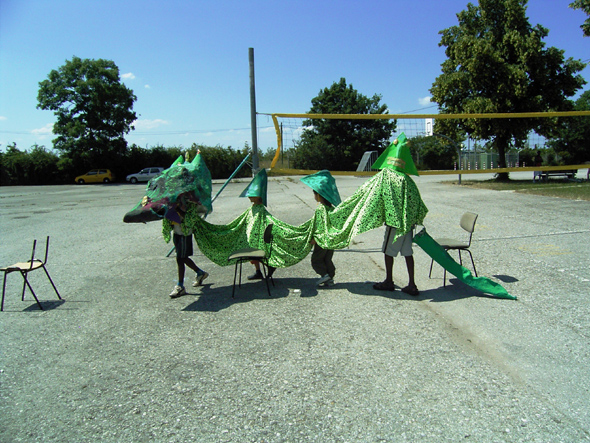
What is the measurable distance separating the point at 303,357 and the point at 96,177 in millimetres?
44492

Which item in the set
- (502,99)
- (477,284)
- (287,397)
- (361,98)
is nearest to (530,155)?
(361,98)

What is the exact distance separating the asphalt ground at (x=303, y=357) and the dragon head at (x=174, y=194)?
1.17 metres

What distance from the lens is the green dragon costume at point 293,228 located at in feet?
17.7

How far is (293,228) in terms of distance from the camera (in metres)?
6.07

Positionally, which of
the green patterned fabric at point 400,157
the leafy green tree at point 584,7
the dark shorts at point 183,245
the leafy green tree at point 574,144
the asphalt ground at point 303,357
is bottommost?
the asphalt ground at point 303,357

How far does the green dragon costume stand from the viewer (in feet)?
17.7

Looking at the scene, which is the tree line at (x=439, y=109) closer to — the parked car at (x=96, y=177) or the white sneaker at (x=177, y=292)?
the parked car at (x=96, y=177)

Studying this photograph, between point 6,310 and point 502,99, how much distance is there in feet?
68.0

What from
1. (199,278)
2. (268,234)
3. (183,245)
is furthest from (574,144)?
(183,245)

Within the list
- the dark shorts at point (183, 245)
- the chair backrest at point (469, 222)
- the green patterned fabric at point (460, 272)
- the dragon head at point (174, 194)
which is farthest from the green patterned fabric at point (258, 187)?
the chair backrest at point (469, 222)

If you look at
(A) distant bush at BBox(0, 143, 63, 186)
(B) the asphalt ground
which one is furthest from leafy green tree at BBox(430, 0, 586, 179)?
(A) distant bush at BBox(0, 143, 63, 186)

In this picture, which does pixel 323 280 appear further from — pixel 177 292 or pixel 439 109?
pixel 439 109

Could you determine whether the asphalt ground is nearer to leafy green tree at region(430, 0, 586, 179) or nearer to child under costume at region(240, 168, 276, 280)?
child under costume at region(240, 168, 276, 280)

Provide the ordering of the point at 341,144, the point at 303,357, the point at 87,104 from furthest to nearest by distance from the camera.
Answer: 1. the point at 87,104
2. the point at 341,144
3. the point at 303,357
